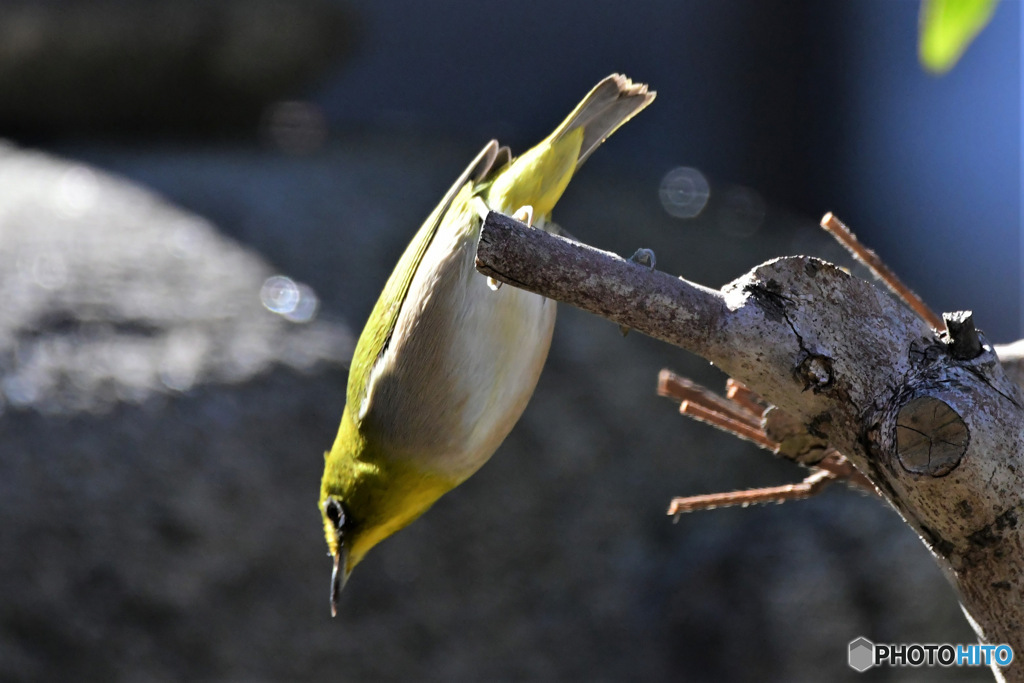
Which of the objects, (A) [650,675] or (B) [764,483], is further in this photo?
(B) [764,483]

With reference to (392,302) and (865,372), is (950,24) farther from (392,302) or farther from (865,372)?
(392,302)

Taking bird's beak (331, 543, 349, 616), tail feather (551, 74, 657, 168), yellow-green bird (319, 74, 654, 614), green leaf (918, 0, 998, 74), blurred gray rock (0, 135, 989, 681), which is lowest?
blurred gray rock (0, 135, 989, 681)

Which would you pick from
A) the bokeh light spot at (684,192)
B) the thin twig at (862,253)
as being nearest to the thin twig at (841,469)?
the thin twig at (862,253)

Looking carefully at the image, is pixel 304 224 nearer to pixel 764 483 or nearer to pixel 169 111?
pixel 169 111

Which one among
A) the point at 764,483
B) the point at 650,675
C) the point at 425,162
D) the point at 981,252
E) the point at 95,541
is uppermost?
the point at 981,252

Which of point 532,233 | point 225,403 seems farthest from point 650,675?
point 532,233

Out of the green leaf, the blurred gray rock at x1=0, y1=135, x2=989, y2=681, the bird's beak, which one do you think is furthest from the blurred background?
the green leaf

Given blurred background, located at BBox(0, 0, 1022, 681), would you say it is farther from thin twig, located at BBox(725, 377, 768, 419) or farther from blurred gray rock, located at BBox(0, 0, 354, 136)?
thin twig, located at BBox(725, 377, 768, 419)

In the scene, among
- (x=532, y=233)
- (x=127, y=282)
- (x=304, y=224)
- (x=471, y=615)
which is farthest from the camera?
(x=304, y=224)
